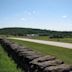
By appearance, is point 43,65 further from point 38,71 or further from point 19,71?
point 19,71

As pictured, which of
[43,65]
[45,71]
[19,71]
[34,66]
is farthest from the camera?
[19,71]

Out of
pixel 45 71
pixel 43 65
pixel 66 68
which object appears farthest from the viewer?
pixel 43 65

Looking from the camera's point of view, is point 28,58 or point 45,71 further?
point 28,58

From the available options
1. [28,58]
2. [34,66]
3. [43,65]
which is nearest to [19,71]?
[28,58]

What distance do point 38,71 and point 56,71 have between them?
5.25ft

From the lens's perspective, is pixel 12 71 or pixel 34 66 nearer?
pixel 34 66

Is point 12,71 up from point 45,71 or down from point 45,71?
Result: down

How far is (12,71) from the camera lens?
1303 cm

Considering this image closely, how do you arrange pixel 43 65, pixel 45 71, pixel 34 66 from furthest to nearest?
pixel 34 66, pixel 43 65, pixel 45 71

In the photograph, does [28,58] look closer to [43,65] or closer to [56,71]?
[43,65]

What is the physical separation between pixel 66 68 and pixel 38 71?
174 cm

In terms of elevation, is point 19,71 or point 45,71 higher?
point 45,71

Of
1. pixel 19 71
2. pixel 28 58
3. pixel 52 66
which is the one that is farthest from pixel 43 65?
pixel 19 71

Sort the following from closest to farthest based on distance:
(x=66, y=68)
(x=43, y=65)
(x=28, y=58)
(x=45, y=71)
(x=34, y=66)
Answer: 1. (x=66, y=68)
2. (x=45, y=71)
3. (x=43, y=65)
4. (x=34, y=66)
5. (x=28, y=58)
